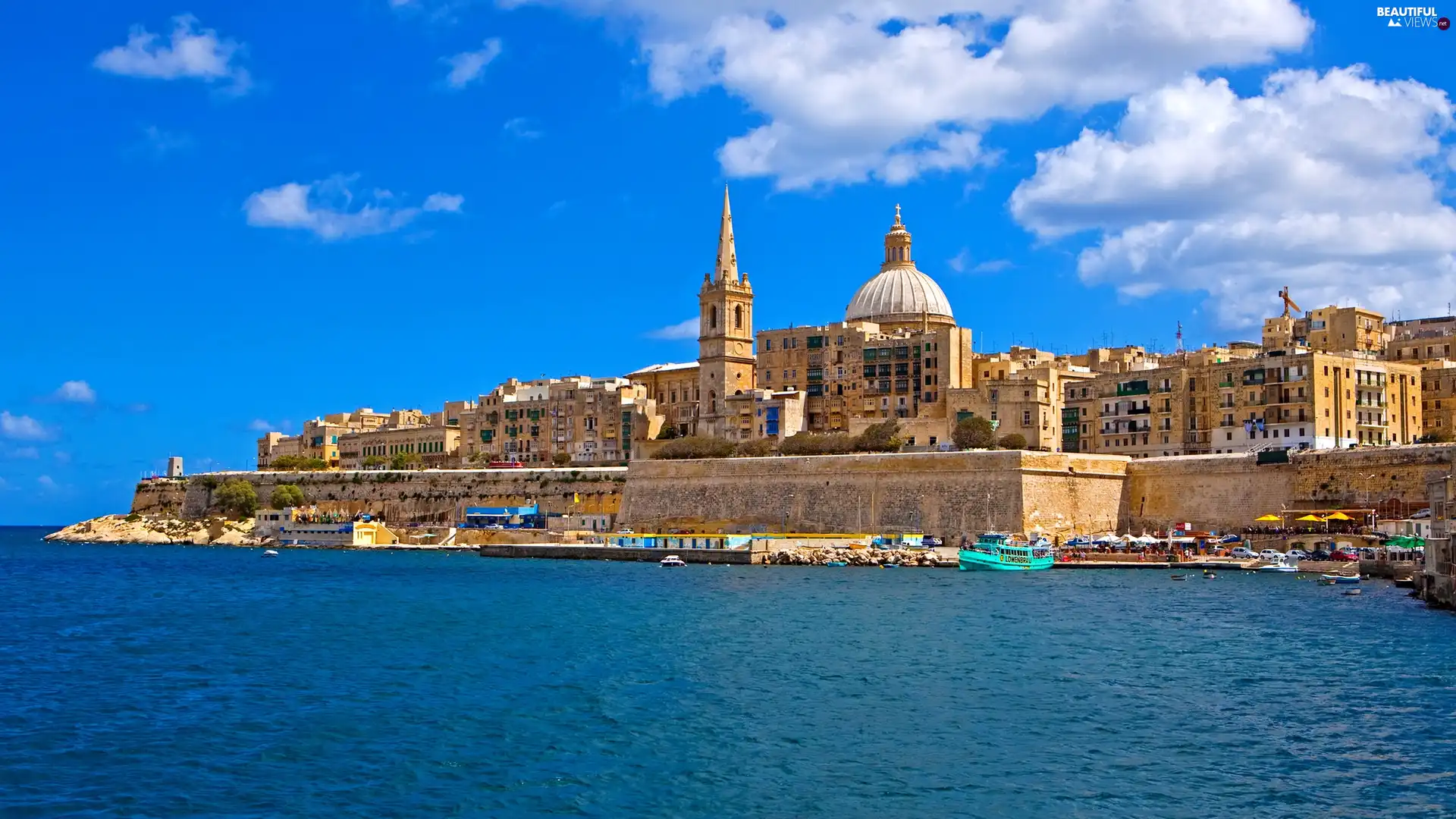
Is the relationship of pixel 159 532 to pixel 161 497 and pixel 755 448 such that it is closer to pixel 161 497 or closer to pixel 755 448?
pixel 161 497

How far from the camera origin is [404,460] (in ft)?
271

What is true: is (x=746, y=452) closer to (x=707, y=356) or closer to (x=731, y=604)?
(x=707, y=356)

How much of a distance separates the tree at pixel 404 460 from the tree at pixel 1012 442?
3543cm

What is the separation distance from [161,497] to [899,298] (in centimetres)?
4004

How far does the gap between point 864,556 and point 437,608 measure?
18.4 meters

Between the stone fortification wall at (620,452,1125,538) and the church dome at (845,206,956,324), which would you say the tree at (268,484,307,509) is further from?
the church dome at (845,206,956,324)

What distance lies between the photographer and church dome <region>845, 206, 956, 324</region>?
229 ft

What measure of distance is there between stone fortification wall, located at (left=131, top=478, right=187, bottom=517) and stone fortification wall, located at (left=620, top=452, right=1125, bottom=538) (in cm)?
3138

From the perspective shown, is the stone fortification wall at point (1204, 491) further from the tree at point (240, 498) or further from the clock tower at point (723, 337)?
the tree at point (240, 498)

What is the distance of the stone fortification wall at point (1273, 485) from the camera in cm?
4319

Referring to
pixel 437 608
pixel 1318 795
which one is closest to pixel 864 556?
pixel 437 608

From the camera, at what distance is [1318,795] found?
1296 cm

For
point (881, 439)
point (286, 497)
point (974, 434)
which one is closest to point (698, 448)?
point (881, 439)

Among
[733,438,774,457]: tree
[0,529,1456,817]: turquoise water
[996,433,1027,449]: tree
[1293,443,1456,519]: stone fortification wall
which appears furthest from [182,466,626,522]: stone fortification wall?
[0,529,1456,817]: turquoise water
